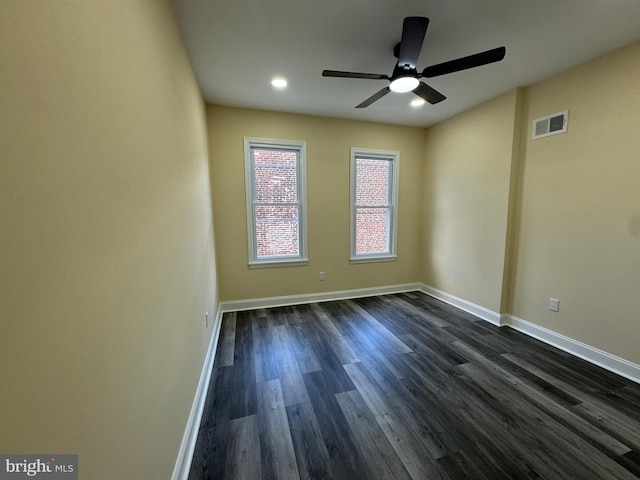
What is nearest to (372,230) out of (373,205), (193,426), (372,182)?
(373,205)

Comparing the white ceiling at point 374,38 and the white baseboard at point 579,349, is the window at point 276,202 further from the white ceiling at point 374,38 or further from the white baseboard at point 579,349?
the white baseboard at point 579,349

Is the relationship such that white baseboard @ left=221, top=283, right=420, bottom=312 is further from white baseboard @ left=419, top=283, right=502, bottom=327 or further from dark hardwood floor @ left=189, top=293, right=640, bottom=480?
dark hardwood floor @ left=189, top=293, right=640, bottom=480

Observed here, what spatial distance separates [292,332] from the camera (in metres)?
2.88

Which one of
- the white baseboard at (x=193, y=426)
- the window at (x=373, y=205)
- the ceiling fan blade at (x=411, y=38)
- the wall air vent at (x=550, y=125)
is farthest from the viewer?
the window at (x=373, y=205)

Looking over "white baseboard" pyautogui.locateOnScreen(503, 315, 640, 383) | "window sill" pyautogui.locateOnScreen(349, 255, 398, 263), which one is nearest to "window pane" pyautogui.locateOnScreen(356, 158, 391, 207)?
"window sill" pyautogui.locateOnScreen(349, 255, 398, 263)

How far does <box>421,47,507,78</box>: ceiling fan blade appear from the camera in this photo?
Result: 1600 millimetres

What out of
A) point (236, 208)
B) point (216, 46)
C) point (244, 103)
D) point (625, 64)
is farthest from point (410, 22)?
point (236, 208)

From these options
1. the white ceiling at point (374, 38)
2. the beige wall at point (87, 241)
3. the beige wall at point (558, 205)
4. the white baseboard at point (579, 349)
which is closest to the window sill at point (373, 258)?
A: the beige wall at point (558, 205)

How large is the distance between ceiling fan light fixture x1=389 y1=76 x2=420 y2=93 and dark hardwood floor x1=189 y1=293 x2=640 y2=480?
2.41 meters

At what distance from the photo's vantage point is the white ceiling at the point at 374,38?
65.1 inches

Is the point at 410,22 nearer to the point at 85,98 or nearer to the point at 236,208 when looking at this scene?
the point at 85,98

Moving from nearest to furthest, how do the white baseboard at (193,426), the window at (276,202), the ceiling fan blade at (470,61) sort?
1. the white baseboard at (193,426)
2. the ceiling fan blade at (470,61)
3. the window at (276,202)

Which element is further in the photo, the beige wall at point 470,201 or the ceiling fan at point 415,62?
the beige wall at point 470,201

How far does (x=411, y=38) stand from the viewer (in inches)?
64.2
